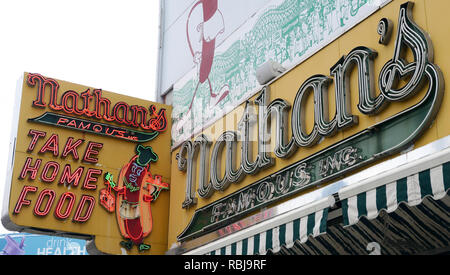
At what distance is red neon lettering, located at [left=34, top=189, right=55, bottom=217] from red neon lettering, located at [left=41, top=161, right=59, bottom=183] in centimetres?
17

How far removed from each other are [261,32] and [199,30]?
7.86 ft

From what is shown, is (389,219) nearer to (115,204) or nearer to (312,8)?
(312,8)

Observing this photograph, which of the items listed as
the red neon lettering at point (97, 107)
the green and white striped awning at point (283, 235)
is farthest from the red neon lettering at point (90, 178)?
the green and white striped awning at point (283, 235)

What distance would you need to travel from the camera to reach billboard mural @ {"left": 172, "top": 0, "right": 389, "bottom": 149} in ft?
27.8

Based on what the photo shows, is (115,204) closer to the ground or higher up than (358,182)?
higher up

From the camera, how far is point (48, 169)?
10.6 meters

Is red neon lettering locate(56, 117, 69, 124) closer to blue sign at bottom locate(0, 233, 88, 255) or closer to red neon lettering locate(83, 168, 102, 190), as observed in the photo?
red neon lettering locate(83, 168, 102, 190)

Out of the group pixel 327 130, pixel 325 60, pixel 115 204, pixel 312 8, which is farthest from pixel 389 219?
pixel 115 204

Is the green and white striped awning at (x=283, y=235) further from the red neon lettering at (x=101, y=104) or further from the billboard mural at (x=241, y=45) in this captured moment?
the red neon lettering at (x=101, y=104)

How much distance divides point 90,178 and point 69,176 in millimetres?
349

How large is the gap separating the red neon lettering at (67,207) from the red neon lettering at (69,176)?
0.19 m

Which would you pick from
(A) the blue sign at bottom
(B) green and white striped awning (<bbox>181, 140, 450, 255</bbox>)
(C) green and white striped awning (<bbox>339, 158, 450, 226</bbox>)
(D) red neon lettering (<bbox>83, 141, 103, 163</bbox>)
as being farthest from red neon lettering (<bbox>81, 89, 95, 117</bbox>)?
(A) the blue sign at bottom

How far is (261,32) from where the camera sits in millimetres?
10016

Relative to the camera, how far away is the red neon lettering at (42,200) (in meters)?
10.3
